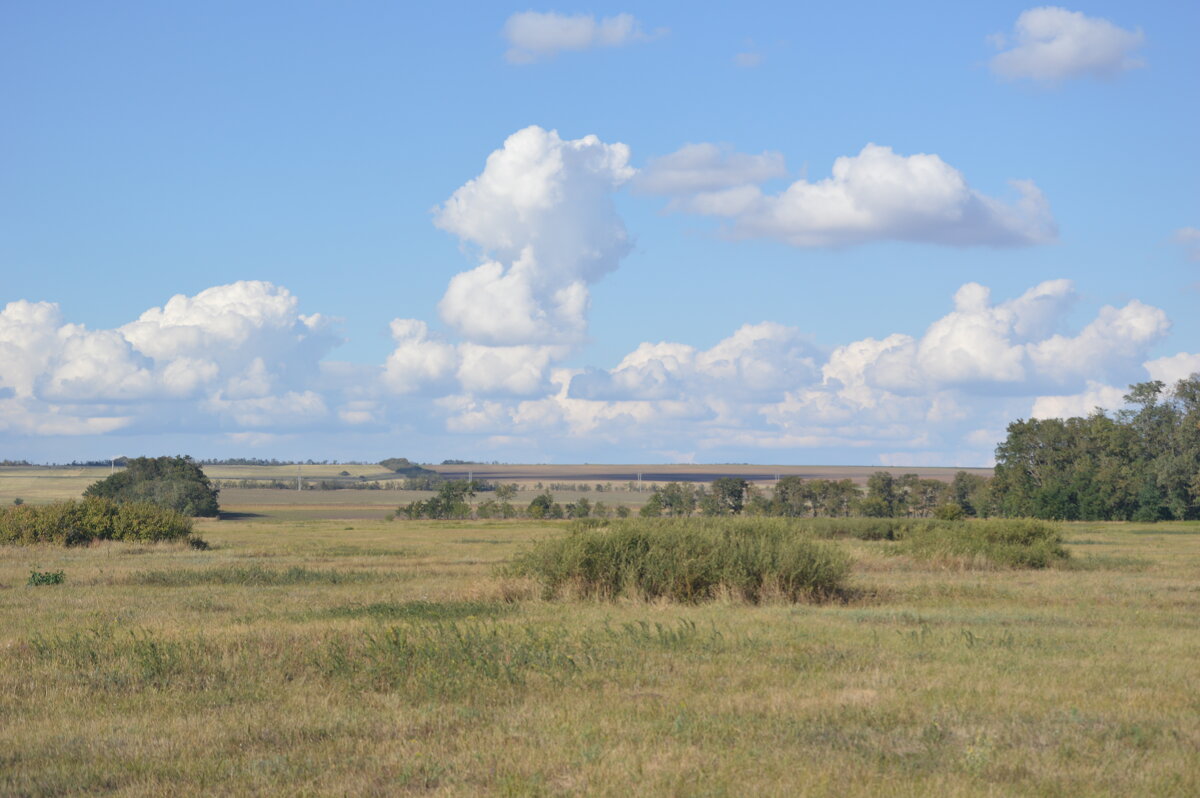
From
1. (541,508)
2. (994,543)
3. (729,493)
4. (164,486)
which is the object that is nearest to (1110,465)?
(729,493)

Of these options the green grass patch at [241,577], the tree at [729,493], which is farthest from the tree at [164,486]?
the green grass patch at [241,577]

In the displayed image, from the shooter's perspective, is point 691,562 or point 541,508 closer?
point 691,562

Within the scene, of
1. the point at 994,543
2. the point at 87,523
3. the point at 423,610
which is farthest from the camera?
the point at 87,523

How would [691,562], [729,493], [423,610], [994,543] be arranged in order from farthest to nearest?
Answer: [729,493]
[994,543]
[691,562]
[423,610]

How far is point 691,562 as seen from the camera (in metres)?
19.9

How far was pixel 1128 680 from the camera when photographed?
1127 cm

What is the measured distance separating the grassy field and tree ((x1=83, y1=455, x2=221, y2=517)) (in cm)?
9581

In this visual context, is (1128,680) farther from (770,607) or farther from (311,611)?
(311,611)

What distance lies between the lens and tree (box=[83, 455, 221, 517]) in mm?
108938

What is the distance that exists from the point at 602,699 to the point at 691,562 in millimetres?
9466

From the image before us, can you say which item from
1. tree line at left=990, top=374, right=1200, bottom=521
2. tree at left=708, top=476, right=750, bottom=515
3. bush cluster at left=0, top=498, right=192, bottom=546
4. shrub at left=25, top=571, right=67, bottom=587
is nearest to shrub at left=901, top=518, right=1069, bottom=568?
shrub at left=25, top=571, right=67, bottom=587

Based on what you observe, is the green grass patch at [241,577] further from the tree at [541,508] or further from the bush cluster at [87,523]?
the tree at [541,508]

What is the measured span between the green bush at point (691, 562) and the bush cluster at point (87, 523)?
2594cm

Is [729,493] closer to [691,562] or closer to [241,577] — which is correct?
[241,577]
